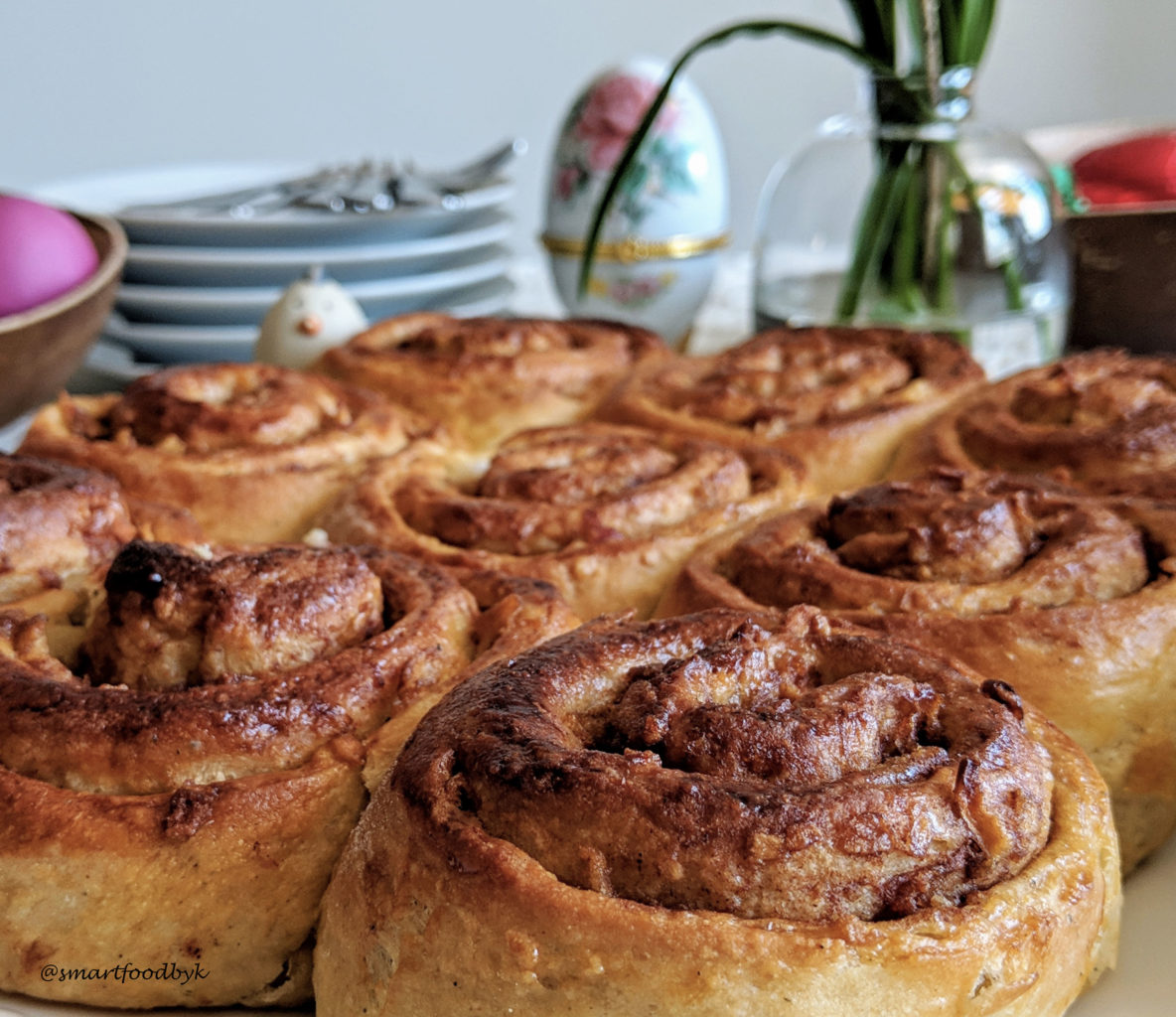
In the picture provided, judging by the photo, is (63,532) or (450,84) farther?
(450,84)

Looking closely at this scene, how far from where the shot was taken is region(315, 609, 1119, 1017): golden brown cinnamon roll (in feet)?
4.08

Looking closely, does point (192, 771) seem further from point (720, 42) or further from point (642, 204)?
point (642, 204)

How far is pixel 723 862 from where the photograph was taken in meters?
1.27

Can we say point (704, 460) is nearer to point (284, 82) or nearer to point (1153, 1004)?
point (1153, 1004)

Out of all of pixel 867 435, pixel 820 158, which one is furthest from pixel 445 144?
pixel 867 435

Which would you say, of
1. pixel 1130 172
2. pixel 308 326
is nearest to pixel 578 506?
pixel 308 326

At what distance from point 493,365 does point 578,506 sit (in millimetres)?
837

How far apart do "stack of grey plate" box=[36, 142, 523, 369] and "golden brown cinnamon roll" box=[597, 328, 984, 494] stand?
3.25 feet

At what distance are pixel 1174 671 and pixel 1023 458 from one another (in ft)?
2.34

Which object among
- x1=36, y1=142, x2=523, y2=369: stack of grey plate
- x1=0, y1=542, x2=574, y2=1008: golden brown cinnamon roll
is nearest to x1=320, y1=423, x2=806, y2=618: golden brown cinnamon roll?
x1=0, y1=542, x2=574, y2=1008: golden brown cinnamon roll

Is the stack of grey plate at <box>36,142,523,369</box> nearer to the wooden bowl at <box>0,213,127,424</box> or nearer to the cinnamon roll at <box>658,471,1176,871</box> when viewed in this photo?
the wooden bowl at <box>0,213,127,424</box>

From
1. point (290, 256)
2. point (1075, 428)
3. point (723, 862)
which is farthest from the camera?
point (290, 256)

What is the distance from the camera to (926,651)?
1613 millimetres

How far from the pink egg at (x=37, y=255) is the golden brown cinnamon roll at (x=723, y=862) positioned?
6.22 ft
